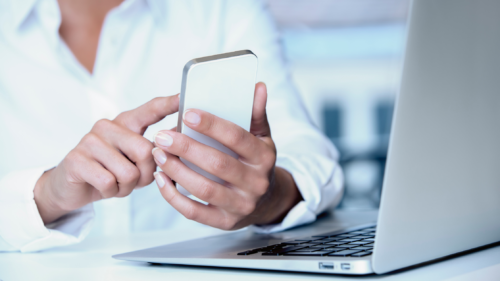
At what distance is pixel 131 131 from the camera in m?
0.48

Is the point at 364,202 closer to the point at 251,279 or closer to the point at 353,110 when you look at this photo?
the point at 353,110

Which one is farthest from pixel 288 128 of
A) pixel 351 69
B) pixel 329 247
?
pixel 351 69

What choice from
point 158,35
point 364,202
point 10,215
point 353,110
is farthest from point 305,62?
point 10,215

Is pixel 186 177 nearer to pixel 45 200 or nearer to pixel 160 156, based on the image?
pixel 160 156

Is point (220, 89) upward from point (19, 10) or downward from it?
downward

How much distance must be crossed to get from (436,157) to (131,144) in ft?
1.02

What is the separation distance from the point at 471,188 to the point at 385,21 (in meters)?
4.50

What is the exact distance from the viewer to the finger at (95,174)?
0.48 metres

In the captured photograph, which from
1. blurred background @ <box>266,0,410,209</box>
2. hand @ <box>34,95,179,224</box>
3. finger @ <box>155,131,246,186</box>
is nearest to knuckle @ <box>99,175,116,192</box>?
hand @ <box>34,95,179,224</box>

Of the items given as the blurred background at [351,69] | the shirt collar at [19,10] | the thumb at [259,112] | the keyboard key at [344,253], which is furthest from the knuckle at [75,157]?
the blurred background at [351,69]

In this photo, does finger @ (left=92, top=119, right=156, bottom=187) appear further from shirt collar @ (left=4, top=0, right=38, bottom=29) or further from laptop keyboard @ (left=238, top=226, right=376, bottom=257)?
shirt collar @ (left=4, top=0, right=38, bottom=29)

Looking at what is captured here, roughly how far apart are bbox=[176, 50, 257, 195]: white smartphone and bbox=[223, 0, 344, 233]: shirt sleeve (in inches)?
9.6

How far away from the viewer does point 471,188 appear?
1.16 feet

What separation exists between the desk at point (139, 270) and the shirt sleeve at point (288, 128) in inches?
10.2
